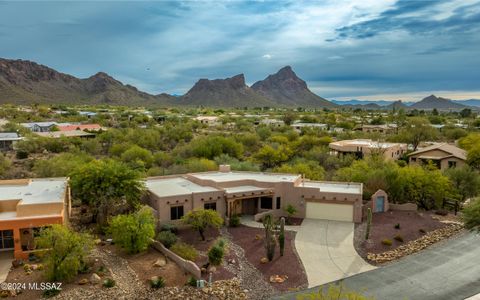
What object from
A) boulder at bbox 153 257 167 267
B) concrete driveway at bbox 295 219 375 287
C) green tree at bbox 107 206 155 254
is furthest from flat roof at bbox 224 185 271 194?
boulder at bbox 153 257 167 267

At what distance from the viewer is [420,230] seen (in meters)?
26.5

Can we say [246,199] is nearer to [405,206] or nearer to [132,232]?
[132,232]

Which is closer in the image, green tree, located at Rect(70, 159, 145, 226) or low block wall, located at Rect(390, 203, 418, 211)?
green tree, located at Rect(70, 159, 145, 226)

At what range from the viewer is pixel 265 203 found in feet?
101

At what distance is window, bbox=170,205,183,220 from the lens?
27.4 metres

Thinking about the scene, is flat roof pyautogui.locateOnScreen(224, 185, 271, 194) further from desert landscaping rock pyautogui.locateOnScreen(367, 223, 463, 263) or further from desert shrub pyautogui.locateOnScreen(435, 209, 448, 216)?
desert shrub pyautogui.locateOnScreen(435, 209, 448, 216)

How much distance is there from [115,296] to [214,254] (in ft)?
17.4

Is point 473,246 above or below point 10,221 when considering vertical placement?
below

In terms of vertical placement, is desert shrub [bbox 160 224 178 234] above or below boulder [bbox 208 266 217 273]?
above

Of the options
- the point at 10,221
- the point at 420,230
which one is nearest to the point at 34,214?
the point at 10,221

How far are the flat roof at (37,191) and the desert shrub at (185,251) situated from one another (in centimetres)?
760

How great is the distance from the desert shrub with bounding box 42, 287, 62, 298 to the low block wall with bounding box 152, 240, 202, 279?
589 centimetres

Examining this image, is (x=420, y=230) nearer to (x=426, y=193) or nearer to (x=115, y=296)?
(x=426, y=193)

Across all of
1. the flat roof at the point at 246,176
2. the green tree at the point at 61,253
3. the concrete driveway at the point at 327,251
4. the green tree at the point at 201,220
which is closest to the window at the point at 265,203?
the flat roof at the point at 246,176
